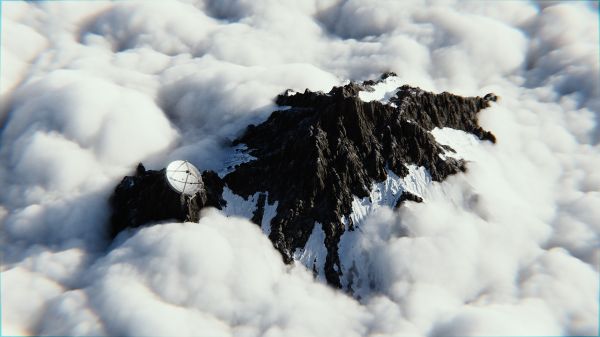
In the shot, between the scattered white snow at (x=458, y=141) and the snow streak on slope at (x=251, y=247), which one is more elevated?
the scattered white snow at (x=458, y=141)

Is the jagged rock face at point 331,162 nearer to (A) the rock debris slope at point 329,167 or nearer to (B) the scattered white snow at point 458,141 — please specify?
(A) the rock debris slope at point 329,167

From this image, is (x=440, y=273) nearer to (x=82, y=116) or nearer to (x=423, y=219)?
(x=423, y=219)

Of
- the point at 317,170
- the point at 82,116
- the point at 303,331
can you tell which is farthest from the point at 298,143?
the point at 82,116

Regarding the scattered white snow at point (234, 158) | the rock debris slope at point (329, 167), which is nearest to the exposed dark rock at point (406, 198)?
the rock debris slope at point (329, 167)

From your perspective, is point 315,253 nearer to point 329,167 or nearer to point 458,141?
point 329,167

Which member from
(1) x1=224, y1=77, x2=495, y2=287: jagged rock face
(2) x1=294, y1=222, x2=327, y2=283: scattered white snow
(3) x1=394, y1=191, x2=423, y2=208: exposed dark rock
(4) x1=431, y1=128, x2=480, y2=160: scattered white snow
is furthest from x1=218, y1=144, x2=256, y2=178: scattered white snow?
(4) x1=431, y1=128, x2=480, y2=160: scattered white snow

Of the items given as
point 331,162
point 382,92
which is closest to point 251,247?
point 331,162
